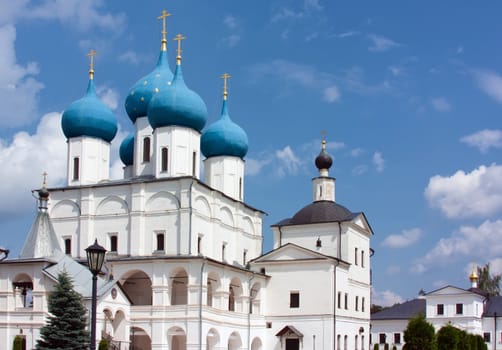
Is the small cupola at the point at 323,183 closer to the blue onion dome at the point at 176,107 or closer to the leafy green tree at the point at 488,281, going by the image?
the blue onion dome at the point at 176,107

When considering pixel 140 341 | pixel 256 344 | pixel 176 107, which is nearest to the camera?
pixel 140 341

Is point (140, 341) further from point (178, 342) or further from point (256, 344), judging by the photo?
point (256, 344)

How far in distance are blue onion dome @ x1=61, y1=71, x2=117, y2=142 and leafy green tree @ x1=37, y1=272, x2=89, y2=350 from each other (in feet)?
47.5

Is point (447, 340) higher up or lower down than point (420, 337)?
lower down

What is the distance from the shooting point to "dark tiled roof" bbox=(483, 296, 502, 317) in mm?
53312

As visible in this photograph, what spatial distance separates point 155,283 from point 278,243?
414 inches

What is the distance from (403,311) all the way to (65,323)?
123 ft

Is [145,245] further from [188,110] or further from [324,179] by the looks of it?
[324,179]

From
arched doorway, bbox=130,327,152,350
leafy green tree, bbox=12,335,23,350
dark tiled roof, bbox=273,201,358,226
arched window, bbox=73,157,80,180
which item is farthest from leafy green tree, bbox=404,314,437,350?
leafy green tree, bbox=12,335,23,350

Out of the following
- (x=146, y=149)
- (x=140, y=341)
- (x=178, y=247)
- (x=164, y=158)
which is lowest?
(x=140, y=341)

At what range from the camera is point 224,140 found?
38312 millimetres

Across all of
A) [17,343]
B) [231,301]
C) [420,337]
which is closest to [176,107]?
[231,301]

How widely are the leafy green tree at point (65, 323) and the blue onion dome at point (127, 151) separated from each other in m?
16.8

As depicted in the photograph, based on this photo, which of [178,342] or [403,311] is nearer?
[178,342]
